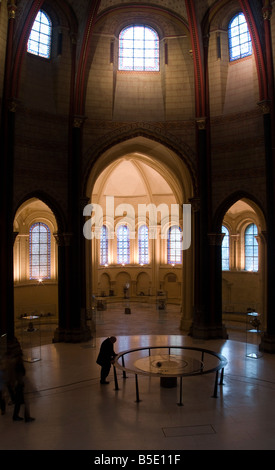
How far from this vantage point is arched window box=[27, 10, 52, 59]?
17.5 metres

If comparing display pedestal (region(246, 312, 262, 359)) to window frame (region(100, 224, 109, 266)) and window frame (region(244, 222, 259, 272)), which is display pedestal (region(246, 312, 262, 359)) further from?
window frame (region(100, 224, 109, 266))

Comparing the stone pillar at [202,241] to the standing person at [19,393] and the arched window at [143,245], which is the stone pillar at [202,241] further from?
the arched window at [143,245]

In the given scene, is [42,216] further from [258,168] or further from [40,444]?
[40,444]

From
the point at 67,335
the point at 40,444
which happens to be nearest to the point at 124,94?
the point at 67,335

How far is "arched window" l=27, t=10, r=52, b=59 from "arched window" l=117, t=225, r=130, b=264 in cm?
1472

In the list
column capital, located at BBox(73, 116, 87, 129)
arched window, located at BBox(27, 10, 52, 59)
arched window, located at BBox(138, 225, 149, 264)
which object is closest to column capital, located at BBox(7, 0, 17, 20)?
arched window, located at BBox(27, 10, 52, 59)

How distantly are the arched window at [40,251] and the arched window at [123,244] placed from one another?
6598 millimetres

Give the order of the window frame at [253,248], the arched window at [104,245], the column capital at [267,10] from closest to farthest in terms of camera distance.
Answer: the column capital at [267,10]
the window frame at [253,248]
the arched window at [104,245]

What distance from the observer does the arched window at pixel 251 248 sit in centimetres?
2516

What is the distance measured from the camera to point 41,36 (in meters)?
17.8

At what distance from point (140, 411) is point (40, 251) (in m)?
16.4

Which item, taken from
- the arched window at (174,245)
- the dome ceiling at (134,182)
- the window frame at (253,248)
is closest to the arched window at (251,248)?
the window frame at (253,248)

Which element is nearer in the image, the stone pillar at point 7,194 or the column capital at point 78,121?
the stone pillar at point 7,194

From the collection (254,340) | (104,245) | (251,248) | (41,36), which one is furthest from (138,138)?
(104,245)
